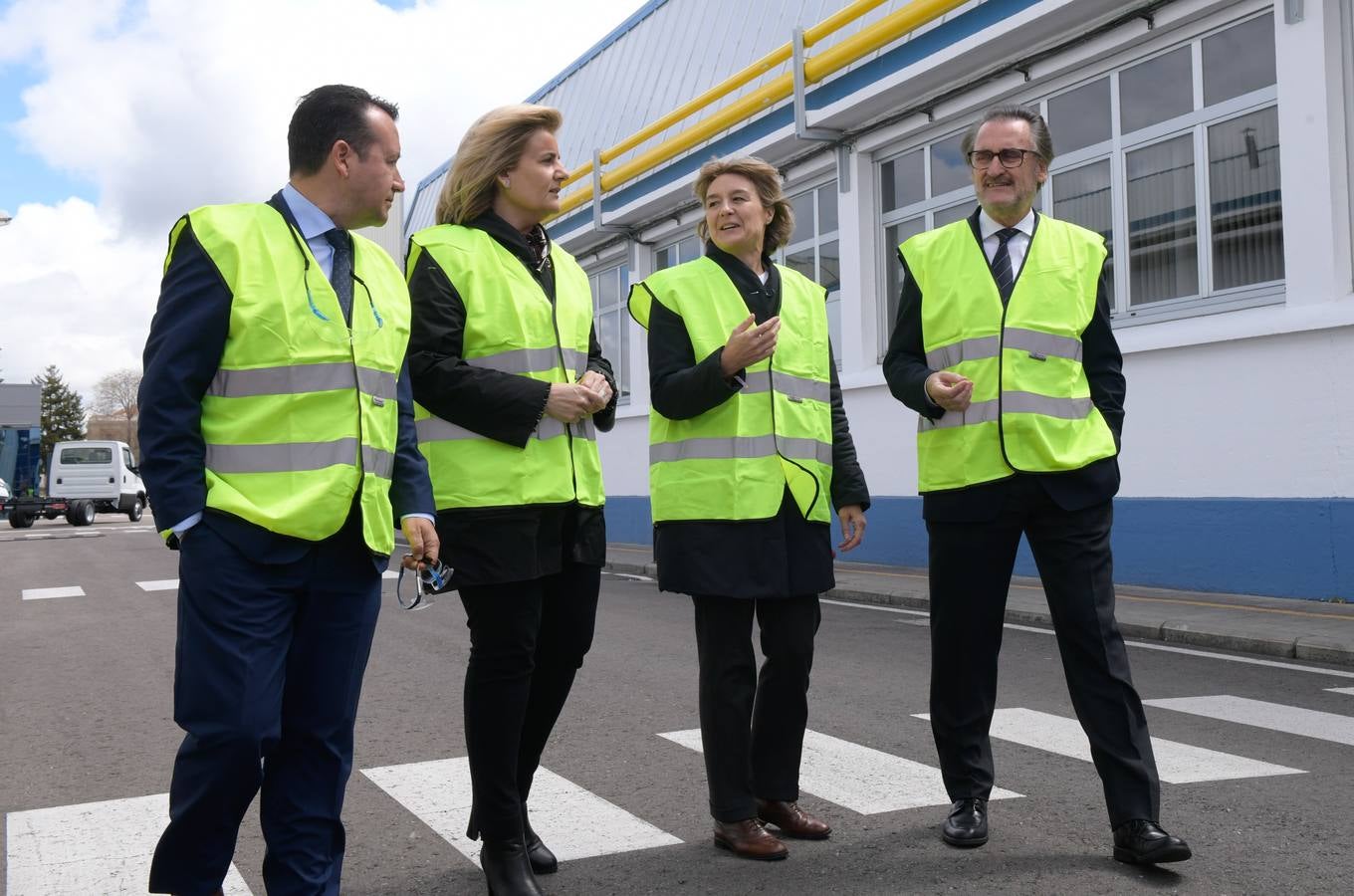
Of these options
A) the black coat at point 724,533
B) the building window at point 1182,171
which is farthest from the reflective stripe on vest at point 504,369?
the building window at point 1182,171

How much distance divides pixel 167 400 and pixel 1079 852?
8.82 feet

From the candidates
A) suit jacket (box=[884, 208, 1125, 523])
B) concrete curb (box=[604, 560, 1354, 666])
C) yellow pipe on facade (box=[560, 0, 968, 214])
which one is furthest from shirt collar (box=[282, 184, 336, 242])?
yellow pipe on facade (box=[560, 0, 968, 214])

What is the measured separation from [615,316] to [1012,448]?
811 inches

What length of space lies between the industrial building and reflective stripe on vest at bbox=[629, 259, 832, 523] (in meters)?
7.22

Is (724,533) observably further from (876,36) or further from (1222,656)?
(876,36)

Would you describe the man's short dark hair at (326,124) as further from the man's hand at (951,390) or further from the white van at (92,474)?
the white van at (92,474)

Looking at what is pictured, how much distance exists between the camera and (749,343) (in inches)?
146

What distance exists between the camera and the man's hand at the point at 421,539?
3.13 metres

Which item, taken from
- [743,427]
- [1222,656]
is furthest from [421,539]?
[1222,656]

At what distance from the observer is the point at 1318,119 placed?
10.1 m

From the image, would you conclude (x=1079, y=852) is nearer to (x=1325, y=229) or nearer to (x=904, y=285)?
(x=904, y=285)

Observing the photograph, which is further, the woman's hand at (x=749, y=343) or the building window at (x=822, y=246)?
the building window at (x=822, y=246)

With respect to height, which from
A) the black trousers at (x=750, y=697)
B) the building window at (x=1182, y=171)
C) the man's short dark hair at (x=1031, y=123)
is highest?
the building window at (x=1182, y=171)

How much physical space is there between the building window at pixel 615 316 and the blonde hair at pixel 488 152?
63.6ft
